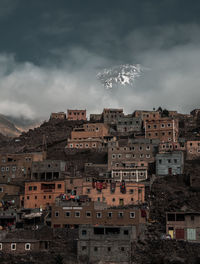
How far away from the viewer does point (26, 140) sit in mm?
137375

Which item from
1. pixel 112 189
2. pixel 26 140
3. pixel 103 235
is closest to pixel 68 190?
pixel 112 189

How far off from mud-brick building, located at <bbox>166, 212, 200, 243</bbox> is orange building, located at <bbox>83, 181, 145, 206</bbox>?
10002 mm

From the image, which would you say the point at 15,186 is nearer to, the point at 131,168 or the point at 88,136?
the point at 131,168

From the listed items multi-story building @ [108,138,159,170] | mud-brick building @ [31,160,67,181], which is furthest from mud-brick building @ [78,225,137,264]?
multi-story building @ [108,138,159,170]

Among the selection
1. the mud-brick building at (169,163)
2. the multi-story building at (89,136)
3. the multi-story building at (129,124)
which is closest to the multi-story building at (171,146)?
the mud-brick building at (169,163)

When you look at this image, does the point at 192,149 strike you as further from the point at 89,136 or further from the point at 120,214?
the point at 120,214

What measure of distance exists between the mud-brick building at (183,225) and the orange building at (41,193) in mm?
21596

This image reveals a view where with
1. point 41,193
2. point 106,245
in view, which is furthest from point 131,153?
point 106,245

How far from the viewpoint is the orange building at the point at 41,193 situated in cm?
8812

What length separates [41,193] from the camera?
88750 mm

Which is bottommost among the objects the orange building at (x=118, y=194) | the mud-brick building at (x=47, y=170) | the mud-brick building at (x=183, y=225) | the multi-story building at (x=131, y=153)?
the mud-brick building at (x=183, y=225)

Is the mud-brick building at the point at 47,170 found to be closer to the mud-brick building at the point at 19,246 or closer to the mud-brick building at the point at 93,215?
the mud-brick building at the point at 93,215

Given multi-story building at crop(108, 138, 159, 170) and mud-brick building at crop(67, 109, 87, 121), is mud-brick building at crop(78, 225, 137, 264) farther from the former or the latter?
mud-brick building at crop(67, 109, 87, 121)

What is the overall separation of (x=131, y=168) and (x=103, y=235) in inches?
1125
